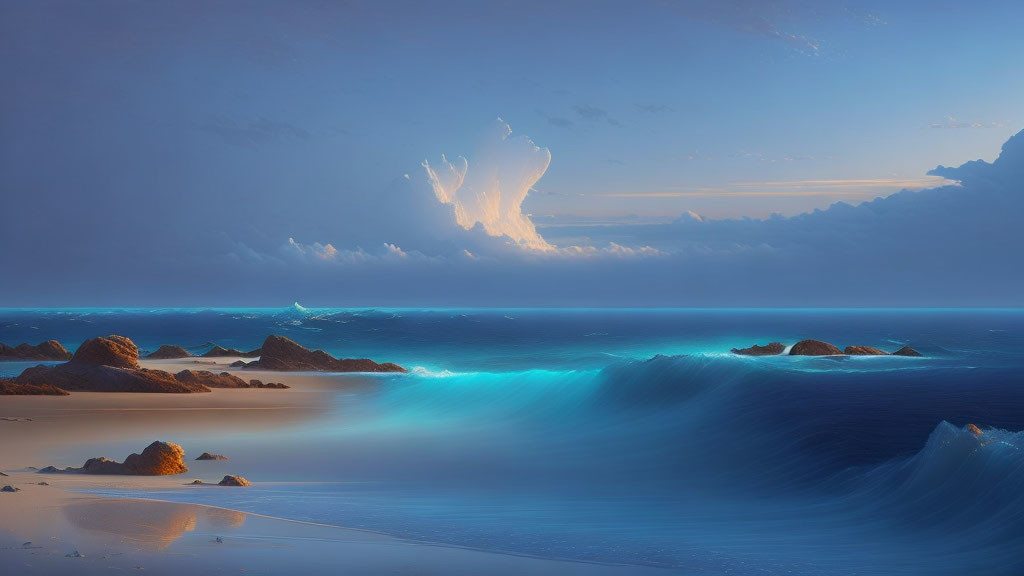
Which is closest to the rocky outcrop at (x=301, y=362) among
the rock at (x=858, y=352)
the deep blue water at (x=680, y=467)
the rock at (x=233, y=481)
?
the deep blue water at (x=680, y=467)

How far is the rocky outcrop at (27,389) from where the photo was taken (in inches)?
991

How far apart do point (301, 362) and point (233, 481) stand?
94.5 ft

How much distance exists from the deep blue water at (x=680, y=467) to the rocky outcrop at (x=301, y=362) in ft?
31.0

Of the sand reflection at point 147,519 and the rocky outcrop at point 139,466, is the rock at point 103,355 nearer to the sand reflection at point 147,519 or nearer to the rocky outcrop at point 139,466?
the rocky outcrop at point 139,466

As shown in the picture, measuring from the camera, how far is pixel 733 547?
33.1ft

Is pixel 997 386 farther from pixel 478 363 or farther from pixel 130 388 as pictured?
pixel 478 363

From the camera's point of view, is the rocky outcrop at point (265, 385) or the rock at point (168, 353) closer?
the rocky outcrop at point (265, 385)

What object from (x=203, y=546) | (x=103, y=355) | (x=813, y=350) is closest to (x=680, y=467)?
(x=203, y=546)

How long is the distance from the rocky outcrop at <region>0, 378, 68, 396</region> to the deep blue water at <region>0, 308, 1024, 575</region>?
26.0 ft

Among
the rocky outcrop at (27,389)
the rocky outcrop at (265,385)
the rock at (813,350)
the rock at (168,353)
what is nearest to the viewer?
the rocky outcrop at (27,389)

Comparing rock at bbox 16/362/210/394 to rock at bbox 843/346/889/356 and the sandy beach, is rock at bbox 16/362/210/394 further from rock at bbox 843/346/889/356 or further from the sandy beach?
rock at bbox 843/346/889/356

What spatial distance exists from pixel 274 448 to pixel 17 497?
7045mm

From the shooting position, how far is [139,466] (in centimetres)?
1343

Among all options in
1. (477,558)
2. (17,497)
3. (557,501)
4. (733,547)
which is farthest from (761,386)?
(17,497)
